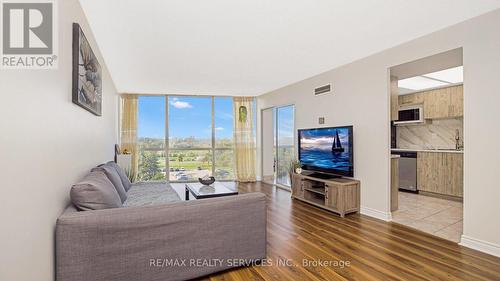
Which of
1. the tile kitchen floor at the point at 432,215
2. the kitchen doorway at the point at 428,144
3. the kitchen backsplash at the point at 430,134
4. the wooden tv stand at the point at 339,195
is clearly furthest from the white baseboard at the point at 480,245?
the kitchen backsplash at the point at 430,134

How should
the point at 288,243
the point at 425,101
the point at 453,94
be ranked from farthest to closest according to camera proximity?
1. the point at 425,101
2. the point at 453,94
3. the point at 288,243

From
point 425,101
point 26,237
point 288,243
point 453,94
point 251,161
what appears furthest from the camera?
point 251,161

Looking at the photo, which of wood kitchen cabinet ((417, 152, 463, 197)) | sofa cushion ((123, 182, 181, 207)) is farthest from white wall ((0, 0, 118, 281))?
wood kitchen cabinet ((417, 152, 463, 197))

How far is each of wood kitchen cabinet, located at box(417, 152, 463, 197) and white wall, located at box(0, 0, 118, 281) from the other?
5.75m

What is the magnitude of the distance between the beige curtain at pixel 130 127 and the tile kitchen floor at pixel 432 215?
566cm

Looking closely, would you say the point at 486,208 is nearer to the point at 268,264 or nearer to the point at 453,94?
the point at 268,264

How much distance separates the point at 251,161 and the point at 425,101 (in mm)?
4311

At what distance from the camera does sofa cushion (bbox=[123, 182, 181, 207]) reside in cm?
277

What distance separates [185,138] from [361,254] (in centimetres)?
522

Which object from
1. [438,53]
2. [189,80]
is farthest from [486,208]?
[189,80]

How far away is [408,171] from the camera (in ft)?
17.0

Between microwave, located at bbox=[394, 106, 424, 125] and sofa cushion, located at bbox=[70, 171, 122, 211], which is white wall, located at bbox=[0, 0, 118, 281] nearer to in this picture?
sofa cushion, located at bbox=[70, 171, 122, 211]

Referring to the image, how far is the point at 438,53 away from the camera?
2812 mm

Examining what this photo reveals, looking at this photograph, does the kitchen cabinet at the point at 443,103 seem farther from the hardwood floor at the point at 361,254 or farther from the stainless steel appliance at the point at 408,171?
the hardwood floor at the point at 361,254
